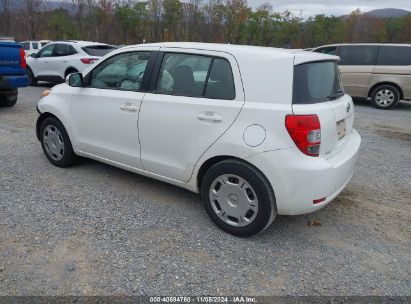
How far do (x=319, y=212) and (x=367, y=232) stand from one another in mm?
511

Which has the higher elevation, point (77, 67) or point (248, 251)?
point (77, 67)

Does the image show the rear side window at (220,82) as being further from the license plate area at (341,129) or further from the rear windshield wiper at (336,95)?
the license plate area at (341,129)

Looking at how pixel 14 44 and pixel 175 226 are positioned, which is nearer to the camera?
pixel 175 226

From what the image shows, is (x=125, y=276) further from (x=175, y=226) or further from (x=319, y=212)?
(x=319, y=212)

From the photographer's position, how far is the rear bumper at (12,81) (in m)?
7.20

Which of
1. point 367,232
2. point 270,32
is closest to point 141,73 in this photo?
point 367,232

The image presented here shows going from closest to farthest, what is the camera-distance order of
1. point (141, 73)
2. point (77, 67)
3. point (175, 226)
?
point (175, 226) < point (141, 73) < point (77, 67)

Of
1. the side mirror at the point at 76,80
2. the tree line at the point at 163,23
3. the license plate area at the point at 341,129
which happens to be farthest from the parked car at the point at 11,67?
the tree line at the point at 163,23

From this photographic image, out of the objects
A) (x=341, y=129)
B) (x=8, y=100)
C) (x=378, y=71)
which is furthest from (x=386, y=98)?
(x=8, y=100)

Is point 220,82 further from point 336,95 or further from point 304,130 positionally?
point 336,95

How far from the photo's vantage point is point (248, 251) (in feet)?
9.70

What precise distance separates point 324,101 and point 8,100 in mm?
7804

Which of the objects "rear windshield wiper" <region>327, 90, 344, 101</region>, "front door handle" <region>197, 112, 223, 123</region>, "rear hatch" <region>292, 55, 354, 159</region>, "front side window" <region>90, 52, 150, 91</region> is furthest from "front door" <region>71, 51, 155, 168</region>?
"rear windshield wiper" <region>327, 90, 344, 101</region>

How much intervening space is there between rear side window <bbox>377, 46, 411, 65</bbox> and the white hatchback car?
728 cm
